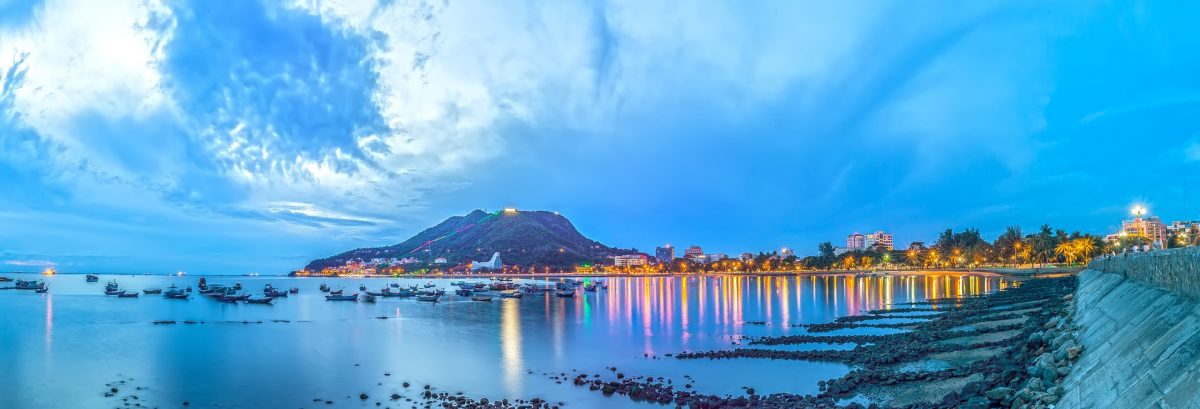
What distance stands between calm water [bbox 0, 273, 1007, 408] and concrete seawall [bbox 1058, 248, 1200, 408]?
9989 mm

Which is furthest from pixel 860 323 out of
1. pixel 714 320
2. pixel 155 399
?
pixel 155 399

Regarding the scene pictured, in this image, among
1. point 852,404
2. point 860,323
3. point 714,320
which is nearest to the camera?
point 852,404

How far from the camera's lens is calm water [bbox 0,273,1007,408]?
79.4 feet

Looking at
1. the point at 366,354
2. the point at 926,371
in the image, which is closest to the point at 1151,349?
the point at 926,371

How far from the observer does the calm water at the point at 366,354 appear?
24.2 meters

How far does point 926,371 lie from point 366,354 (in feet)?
95.7

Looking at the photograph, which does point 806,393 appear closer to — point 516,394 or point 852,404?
point 852,404

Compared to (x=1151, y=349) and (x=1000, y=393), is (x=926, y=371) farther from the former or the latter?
(x=1151, y=349)

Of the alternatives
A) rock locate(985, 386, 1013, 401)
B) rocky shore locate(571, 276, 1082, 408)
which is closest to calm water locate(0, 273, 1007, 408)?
rocky shore locate(571, 276, 1082, 408)

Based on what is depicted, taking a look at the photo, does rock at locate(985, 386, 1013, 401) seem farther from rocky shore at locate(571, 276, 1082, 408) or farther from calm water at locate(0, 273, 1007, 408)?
calm water at locate(0, 273, 1007, 408)

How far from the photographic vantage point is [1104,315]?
17297mm

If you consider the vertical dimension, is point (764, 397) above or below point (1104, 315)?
below

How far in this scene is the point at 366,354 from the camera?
35.0m

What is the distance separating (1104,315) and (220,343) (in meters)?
47.7
